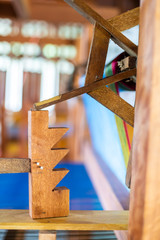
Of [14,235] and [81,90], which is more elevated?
[81,90]

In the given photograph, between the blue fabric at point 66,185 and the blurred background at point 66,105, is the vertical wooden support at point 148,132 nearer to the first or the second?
the blurred background at point 66,105

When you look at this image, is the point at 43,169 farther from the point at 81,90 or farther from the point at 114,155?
the point at 114,155

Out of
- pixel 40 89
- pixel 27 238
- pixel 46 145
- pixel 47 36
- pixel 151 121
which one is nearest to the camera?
pixel 151 121

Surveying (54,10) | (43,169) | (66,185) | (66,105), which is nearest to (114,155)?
(66,185)

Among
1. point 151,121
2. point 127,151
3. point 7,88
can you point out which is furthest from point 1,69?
point 151,121

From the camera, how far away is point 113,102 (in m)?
0.77

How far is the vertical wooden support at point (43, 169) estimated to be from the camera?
2.28 feet

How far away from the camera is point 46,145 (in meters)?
0.71

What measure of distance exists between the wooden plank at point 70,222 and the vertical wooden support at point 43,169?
27 millimetres

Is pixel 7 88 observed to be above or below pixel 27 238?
above

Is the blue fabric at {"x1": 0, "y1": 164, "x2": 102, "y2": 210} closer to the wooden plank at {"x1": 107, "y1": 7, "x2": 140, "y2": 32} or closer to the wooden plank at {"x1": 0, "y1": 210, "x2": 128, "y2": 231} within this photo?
the wooden plank at {"x1": 0, "y1": 210, "x2": 128, "y2": 231}

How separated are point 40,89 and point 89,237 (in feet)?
18.9

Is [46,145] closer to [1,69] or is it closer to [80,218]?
[80,218]

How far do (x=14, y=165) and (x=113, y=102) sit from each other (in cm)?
31
